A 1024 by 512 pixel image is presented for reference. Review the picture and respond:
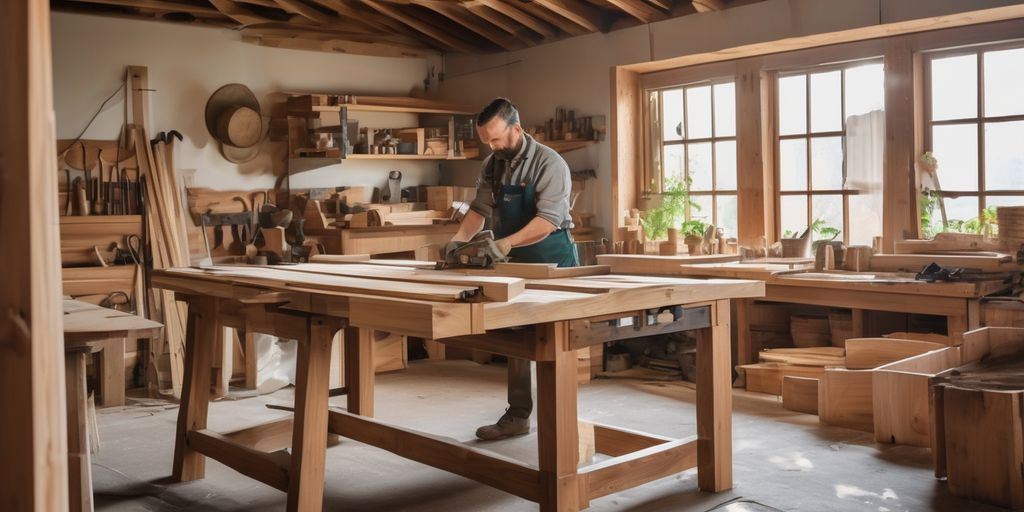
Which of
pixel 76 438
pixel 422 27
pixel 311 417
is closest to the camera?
pixel 76 438

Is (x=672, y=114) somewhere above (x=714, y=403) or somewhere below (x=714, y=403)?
above

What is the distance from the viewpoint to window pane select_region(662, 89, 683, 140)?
7.14 meters

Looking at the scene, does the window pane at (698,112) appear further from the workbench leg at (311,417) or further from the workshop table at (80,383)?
the workshop table at (80,383)

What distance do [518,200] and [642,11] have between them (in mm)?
2446

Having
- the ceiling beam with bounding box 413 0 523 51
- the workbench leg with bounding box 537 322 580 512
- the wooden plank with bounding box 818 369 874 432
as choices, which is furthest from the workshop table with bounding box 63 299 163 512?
the ceiling beam with bounding box 413 0 523 51

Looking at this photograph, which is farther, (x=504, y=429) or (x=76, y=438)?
(x=504, y=429)

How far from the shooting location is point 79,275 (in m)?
6.25

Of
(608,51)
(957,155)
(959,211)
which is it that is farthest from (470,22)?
(959,211)

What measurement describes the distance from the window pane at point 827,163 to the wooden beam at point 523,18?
2253 millimetres

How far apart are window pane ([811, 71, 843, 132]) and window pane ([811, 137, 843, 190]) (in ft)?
0.28

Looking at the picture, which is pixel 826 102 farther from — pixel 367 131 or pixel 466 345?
pixel 466 345

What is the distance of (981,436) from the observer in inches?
145

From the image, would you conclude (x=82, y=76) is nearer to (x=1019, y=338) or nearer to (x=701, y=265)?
(x=701, y=265)

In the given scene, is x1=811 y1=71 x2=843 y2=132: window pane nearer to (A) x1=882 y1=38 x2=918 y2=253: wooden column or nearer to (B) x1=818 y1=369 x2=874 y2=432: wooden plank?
(A) x1=882 y1=38 x2=918 y2=253: wooden column
